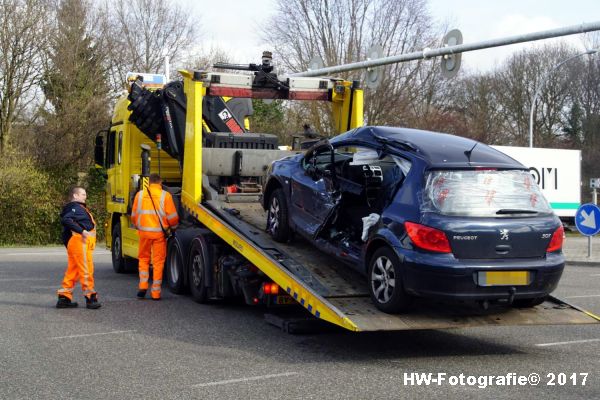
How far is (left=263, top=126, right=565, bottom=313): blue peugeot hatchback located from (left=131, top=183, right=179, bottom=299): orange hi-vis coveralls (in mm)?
3373

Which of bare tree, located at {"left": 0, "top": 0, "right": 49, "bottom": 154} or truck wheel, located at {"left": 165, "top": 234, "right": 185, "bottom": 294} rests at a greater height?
bare tree, located at {"left": 0, "top": 0, "right": 49, "bottom": 154}

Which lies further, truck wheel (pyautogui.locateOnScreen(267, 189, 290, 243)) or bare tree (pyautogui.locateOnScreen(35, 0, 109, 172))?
bare tree (pyautogui.locateOnScreen(35, 0, 109, 172))

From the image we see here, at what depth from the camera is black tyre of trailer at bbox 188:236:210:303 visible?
417 inches

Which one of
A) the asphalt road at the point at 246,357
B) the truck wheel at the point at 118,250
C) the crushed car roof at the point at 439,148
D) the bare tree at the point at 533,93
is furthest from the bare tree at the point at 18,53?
the bare tree at the point at 533,93

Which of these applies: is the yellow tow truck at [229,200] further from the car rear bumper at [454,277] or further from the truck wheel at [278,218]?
the car rear bumper at [454,277]

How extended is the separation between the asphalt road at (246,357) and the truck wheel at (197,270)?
A: 0.19 metres

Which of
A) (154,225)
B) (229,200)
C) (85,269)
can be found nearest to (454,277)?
(229,200)

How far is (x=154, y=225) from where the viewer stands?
1132cm

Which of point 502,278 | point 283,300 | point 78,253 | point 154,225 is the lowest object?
point 283,300

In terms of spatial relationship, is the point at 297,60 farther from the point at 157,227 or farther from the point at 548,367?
the point at 548,367

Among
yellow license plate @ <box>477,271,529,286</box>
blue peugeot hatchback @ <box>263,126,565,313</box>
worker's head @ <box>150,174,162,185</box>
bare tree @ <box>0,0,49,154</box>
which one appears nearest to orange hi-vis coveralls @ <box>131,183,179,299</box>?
worker's head @ <box>150,174,162,185</box>

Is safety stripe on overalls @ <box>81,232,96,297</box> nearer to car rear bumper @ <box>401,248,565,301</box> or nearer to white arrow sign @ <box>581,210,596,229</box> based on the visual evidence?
car rear bumper @ <box>401,248,565,301</box>

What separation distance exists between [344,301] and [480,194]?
1.63m

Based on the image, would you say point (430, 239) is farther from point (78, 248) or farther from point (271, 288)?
point (78, 248)
